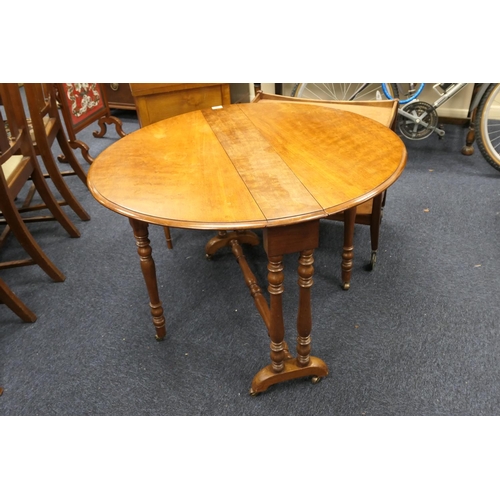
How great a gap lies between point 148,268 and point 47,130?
135 centimetres

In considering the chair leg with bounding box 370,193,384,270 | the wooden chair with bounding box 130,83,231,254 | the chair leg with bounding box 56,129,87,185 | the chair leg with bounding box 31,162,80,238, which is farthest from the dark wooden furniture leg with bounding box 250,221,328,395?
the chair leg with bounding box 56,129,87,185

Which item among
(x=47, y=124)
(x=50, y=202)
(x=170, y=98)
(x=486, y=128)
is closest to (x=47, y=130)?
(x=47, y=124)

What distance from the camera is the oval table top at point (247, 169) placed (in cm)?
111

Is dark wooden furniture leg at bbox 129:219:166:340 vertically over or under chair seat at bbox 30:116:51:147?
under

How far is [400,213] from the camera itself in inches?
98.6

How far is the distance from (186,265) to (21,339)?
2.62ft

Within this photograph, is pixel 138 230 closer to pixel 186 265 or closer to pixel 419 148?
pixel 186 265

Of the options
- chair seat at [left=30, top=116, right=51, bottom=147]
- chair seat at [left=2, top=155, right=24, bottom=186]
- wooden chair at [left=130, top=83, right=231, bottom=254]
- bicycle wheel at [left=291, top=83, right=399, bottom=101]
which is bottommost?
bicycle wheel at [left=291, top=83, right=399, bottom=101]

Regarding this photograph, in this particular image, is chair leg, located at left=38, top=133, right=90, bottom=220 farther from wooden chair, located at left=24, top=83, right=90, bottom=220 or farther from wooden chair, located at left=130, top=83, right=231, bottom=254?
wooden chair, located at left=130, top=83, right=231, bottom=254

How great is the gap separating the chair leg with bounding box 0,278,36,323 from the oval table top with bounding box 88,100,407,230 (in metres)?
0.72

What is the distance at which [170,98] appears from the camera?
2199mm

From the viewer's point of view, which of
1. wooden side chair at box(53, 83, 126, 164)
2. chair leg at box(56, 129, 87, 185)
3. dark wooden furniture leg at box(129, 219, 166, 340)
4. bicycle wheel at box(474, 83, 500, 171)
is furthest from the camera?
wooden side chair at box(53, 83, 126, 164)

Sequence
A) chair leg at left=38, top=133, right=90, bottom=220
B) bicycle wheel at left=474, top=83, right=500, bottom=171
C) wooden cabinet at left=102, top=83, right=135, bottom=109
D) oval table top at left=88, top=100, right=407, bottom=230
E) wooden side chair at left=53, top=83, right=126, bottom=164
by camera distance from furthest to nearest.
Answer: wooden cabinet at left=102, top=83, right=135, bottom=109, wooden side chair at left=53, top=83, right=126, bottom=164, bicycle wheel at left=474, top=83, right=500, bottom=171, chair leg at left=38, top=133, right=90, bottom=220, oval table top at left=88, top=100, right=407, bottom=230

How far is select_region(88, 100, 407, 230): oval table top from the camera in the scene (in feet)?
3.65
